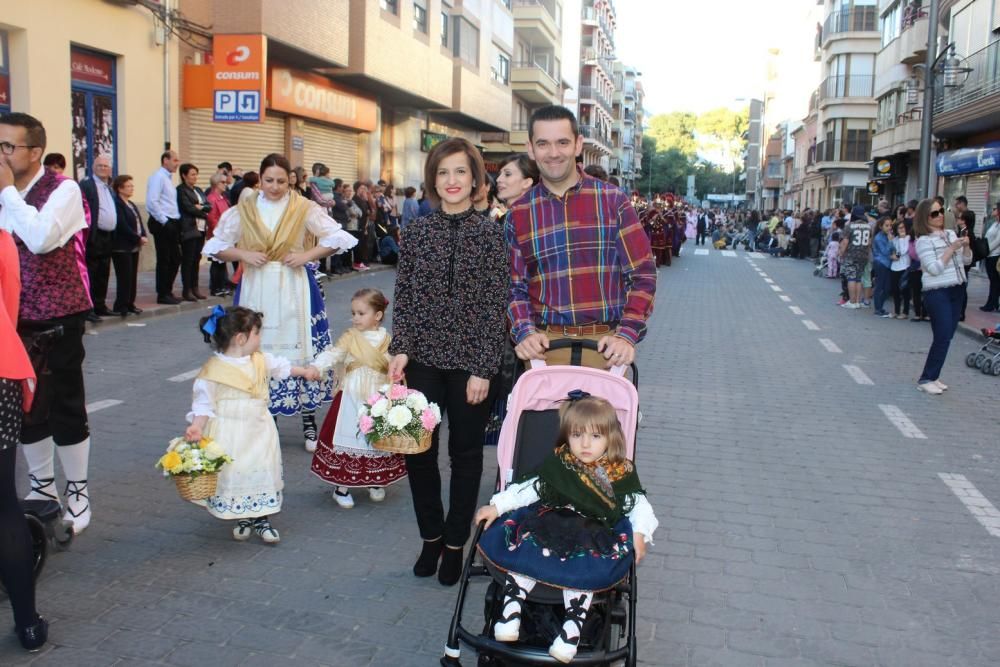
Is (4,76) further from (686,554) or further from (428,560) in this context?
(686,554)

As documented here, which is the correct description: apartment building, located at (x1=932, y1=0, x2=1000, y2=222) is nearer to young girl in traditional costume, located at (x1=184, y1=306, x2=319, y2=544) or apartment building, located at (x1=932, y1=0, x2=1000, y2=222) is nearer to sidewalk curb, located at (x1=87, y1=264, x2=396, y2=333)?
sidewalk curb, located at (x1=87, y1=264, x2=396, y2=333)

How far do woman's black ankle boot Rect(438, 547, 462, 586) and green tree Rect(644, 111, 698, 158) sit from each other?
138 m

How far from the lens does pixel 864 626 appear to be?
156 inches

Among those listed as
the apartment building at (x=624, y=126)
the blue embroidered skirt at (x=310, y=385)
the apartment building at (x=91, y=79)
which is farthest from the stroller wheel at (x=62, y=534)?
the apartment building at (x=624, y=126)

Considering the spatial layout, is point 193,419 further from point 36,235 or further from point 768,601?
point 768,601

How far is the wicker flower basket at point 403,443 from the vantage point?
4098 mm

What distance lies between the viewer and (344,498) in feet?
17.5

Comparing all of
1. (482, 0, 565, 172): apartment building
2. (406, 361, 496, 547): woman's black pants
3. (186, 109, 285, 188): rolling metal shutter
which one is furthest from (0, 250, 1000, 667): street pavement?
(482, 0, 565, 172): apartment building

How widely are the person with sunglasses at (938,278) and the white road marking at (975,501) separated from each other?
10.2ft

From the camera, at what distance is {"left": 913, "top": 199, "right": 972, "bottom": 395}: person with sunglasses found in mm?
8914

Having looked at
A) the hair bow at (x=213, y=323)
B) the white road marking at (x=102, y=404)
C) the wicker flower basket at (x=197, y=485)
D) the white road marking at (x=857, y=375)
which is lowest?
the white road marking at (x=102, y=404)

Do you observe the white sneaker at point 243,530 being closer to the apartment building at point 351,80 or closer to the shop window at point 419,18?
the apartment building at point 351,80

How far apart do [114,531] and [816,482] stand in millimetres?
4275

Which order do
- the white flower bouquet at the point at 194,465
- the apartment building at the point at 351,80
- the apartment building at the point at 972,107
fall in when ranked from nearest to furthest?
the white flower bouquet at the point at 194,465, the apartment building at the point at 351,80, the apartment building at the point at 972,107
